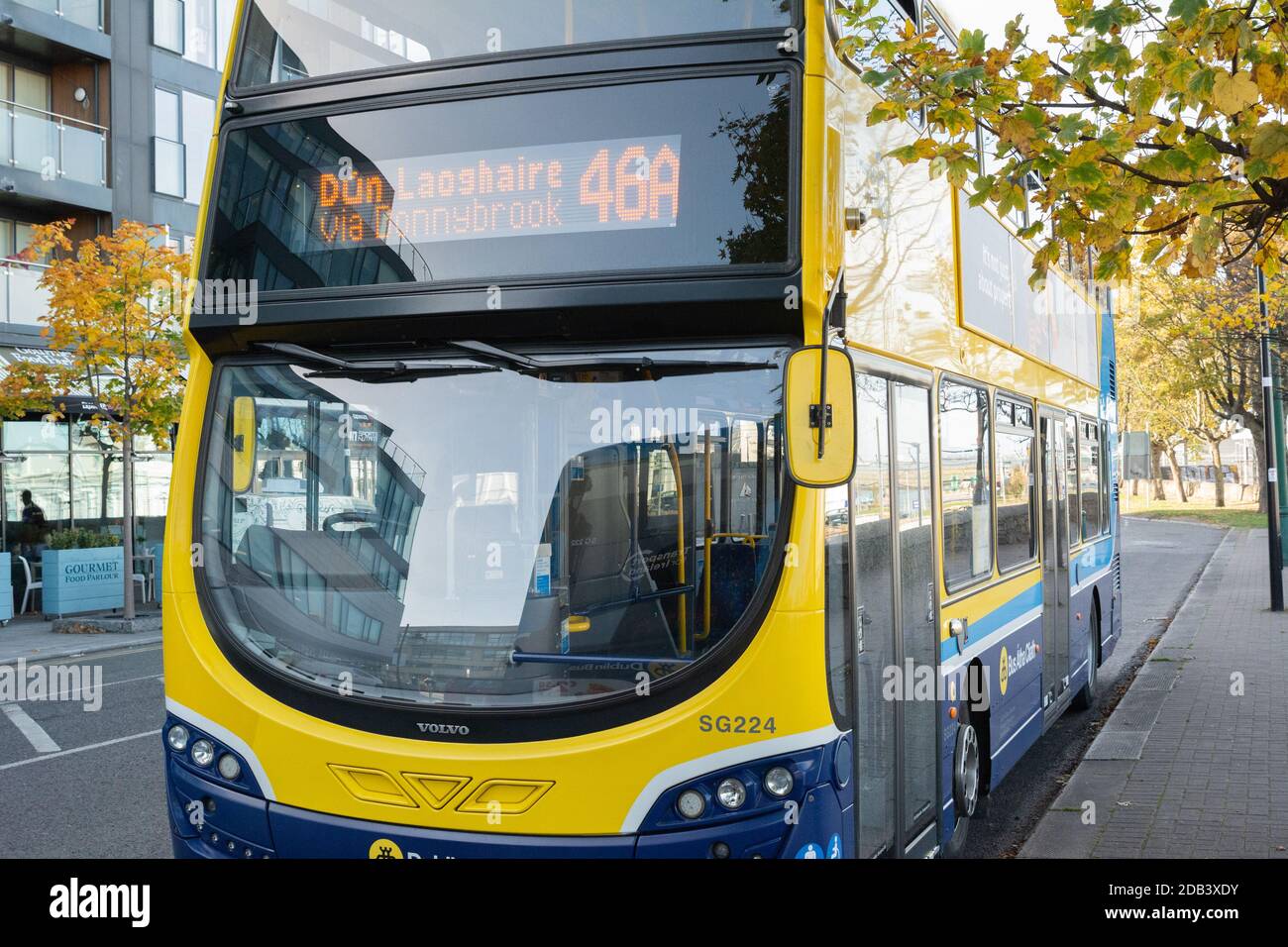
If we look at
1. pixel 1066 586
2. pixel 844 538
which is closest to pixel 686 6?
pixel 844 538

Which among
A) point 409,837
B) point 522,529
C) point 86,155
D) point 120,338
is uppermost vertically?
point 86,155

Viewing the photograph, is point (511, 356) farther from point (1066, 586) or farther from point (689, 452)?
point (1066, 586)

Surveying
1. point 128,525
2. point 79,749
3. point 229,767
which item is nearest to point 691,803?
point 229,767

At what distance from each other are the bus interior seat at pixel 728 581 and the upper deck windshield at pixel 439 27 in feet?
5.90

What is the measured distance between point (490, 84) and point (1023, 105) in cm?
267

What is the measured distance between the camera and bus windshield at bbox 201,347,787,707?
4.12 meters

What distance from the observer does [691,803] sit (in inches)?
155

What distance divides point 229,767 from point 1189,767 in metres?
6.69

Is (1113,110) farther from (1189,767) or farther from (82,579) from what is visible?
(82,579)

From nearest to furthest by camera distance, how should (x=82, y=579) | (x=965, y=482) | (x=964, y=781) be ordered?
(x=964, y=781) < (x=965, y=482) < (x=82, y=579)

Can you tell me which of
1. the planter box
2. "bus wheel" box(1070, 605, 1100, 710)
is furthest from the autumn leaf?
the planter box

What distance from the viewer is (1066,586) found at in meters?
9.38

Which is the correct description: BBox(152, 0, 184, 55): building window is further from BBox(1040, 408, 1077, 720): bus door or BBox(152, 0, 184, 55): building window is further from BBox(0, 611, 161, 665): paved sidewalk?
BBox(1040, 408, 1077, 720): bus door

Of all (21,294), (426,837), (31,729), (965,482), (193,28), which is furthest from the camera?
(193,28)
